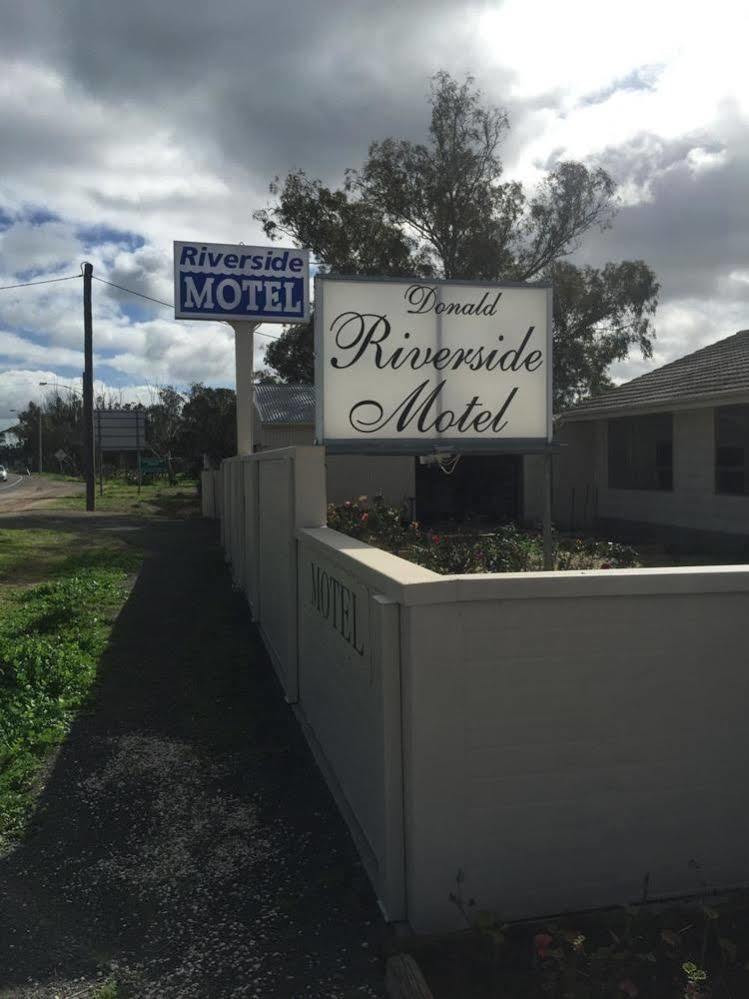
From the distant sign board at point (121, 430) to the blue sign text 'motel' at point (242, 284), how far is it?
30.9 m

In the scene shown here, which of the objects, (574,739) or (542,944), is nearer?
(542,944)

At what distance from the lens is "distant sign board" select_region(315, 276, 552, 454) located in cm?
695

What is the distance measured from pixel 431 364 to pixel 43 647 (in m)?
4.17

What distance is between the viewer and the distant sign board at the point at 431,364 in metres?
6.95

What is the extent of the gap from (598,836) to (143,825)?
2298 millimetres

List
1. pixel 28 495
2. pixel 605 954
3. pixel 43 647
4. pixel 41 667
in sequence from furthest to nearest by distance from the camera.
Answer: pixel 28 495 → pixel 43 647 → pixel 41 667 → pixel 605 954

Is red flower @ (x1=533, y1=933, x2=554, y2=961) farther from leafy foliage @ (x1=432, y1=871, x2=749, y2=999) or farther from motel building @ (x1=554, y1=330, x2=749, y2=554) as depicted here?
motel building @ (x1=554, y1=330, x2=749, y2=554)

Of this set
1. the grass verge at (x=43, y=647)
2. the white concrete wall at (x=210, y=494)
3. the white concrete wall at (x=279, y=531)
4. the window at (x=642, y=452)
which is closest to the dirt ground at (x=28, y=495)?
the white concrete wall at (x=210, y=494)

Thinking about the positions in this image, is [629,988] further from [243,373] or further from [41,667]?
[243,373]

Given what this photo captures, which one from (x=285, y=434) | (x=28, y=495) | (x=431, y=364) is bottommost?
(x=28, y=495)

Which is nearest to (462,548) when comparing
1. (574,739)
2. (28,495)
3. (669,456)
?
(574,739)

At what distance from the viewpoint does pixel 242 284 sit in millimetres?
16156

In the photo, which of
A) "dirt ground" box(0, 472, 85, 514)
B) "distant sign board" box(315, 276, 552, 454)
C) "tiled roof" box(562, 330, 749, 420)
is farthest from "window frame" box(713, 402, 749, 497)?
"dirt ground" box(0, 472, 85, 514)

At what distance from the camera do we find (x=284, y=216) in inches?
1336
